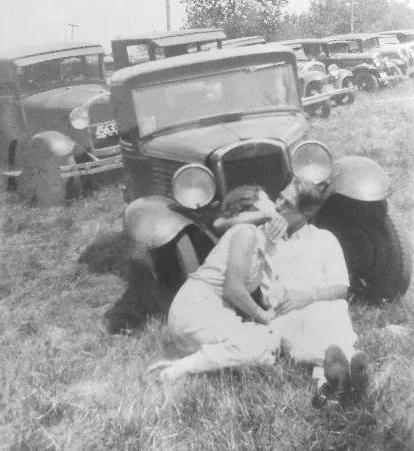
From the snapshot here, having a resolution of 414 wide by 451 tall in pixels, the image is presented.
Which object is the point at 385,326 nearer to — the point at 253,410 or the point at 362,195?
the point at 362,195

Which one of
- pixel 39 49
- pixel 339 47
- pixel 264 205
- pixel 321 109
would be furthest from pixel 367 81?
pixel 264 205

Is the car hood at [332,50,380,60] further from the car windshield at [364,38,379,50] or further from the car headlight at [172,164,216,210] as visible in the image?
the car headlight at [172,164,216,210]

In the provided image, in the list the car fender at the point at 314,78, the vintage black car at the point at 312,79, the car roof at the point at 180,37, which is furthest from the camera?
the car fender at the point at 314,78

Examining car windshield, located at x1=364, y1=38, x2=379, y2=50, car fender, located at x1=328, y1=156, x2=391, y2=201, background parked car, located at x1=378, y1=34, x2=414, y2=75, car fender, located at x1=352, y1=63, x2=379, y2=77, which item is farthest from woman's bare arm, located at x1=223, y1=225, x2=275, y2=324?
car windshield, located at x1=364, y1=38, x2=379, y2=50

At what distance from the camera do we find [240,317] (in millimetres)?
2936

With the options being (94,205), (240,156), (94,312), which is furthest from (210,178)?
(94,205)

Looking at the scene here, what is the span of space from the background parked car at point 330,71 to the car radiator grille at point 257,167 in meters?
7.12

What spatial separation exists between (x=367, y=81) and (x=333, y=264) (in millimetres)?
11359

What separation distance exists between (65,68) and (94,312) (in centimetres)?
467

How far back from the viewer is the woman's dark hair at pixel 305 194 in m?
3.28

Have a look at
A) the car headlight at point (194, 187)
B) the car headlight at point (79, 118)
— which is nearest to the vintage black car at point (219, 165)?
the car headlight at point (194, 187)

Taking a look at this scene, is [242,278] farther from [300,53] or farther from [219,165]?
[300,53]

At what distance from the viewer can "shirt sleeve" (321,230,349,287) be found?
3.03 meters

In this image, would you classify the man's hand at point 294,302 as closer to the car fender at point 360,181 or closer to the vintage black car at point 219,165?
the vintage black car at point 219,165
